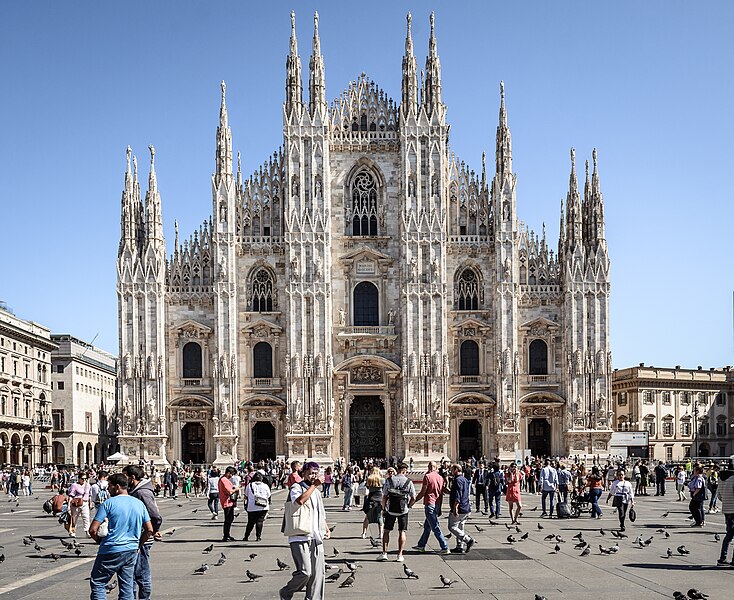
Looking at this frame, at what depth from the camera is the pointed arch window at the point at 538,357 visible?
63.3 meters

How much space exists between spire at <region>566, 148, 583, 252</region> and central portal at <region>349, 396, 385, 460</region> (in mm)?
15023

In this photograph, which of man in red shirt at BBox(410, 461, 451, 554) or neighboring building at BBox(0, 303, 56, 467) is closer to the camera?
man in red shirt at BBox(410, 461, 451, 554)

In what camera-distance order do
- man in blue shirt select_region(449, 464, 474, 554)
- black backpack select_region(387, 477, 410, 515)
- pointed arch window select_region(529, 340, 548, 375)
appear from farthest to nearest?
1. pointed arch window select_region(529, 340, 548, 375)
2. man in blue shirt select_region(449, 464, 474, 554)
3. black backpack select_region(387, 477, 410, 515)

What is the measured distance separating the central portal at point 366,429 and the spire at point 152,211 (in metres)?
15.4

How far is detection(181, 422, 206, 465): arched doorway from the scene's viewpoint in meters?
62.6

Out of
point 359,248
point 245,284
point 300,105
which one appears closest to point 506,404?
point 359,248

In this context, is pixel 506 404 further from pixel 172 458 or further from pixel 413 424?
pixel 172 458

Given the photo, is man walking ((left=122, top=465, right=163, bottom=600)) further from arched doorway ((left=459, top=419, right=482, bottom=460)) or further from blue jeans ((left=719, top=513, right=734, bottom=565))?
arched doorway ((left=459, top=419, right=482, bottom=460))

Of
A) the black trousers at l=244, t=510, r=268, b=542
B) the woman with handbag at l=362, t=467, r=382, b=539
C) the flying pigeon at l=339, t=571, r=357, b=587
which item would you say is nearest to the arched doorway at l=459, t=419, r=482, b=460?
the woman with handbag at l=362, t=467, r=382, b=539

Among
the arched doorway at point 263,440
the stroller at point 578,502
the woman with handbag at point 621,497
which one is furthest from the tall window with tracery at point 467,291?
the woman with handbag at point 621,497

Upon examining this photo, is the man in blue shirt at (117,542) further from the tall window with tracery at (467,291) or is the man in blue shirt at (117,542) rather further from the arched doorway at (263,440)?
the tall window with tracery at (467,291)

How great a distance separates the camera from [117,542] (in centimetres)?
1157

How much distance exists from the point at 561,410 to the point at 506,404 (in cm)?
368

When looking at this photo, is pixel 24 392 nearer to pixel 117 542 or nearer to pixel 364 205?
pixel 364 205
